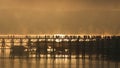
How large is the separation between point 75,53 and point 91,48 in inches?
79.0

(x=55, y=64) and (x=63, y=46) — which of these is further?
(x=63, y=46)

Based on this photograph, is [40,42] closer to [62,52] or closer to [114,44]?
[62,52]

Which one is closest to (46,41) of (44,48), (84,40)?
(44,48)

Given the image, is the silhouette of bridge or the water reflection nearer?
the water reflection

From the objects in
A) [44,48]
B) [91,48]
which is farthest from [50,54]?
[91,48]

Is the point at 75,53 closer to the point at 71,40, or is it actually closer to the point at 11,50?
the point at 71,40

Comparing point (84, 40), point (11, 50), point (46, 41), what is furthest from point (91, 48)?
point (11, 50)

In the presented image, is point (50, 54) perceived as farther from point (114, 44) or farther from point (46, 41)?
point (114, 44)

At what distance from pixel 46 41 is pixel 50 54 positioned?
1630 millimetres

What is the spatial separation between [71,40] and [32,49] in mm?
4359

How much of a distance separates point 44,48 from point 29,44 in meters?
1.72

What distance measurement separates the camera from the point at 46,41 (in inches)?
2095

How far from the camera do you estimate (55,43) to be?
177 feet

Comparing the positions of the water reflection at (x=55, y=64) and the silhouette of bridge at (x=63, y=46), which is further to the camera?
the silhouette of bridge at (x=63, y=46)
